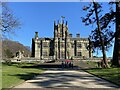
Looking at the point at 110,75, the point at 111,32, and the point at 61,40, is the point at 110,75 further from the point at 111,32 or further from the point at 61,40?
the point at 61,40

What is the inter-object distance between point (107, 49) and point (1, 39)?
15.3 metres

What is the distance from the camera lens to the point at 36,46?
11262cm

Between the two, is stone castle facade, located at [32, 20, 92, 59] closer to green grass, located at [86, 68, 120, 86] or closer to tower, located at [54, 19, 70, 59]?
tower, located at [54, 19, 70, 59]

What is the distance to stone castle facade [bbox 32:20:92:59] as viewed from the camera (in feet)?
365

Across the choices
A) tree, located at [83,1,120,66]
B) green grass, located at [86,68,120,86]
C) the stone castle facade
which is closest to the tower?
the stone castle facade

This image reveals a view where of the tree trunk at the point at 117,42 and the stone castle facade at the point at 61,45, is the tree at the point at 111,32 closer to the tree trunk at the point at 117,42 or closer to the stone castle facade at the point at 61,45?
the tree trunk at the point at 117,42

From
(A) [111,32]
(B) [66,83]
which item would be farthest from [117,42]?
(B) [66,83]

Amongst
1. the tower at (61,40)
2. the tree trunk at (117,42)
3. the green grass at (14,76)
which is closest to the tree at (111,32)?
the tree trunk at (117,42)

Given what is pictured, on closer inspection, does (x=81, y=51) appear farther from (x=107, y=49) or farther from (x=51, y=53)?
(x=107, y=49)

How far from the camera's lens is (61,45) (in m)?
112

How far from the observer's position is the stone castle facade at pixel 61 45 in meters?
111

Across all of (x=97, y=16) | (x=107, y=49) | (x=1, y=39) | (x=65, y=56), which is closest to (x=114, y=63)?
(x=107, y=49)

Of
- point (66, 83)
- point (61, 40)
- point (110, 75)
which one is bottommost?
point (66, 83)

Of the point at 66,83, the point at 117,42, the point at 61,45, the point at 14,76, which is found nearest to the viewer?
the point at 66,83
